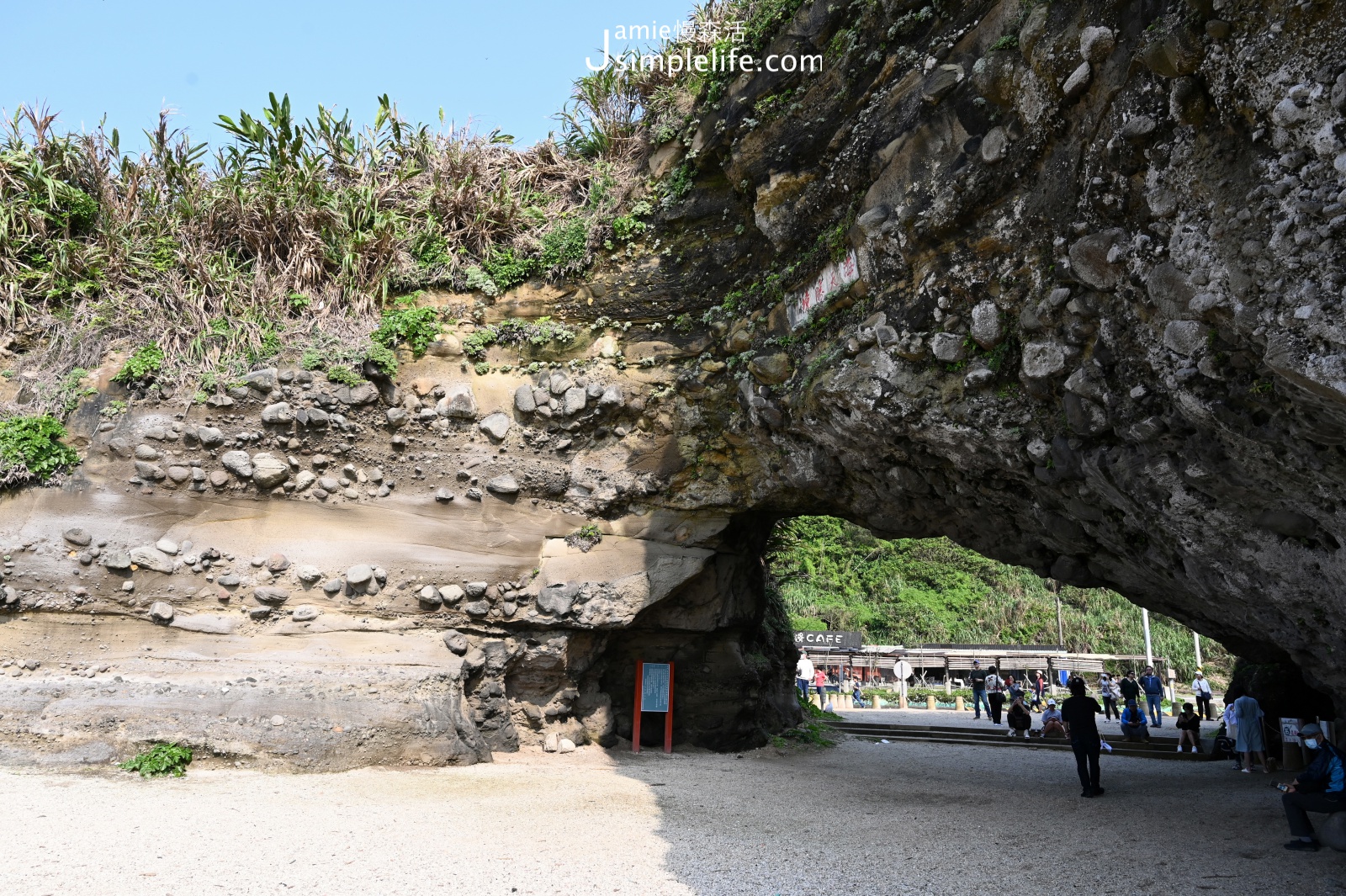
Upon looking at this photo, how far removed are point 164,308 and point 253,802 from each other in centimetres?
681

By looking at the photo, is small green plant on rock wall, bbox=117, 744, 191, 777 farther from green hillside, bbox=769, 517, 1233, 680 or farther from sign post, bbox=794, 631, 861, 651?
green hillside, bbox=769, 517, 1233, 680

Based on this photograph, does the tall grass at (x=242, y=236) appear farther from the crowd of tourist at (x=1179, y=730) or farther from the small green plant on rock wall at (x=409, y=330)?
Result: the crowd of tourist at (x=1179, y=730)

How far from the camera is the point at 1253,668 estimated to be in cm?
1252

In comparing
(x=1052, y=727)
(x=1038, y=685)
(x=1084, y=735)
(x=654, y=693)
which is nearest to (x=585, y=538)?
(x=654, y=693)

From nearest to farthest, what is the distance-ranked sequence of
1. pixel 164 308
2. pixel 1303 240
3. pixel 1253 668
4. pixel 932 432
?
pixel 1303 240
pixel 932 432
pixel 164 308
pixel 1253 668

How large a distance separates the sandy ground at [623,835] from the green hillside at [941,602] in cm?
2179

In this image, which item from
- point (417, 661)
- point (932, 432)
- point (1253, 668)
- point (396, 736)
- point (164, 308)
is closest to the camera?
point (932, 432)

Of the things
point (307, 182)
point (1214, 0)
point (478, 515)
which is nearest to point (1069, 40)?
point (1214, 0)

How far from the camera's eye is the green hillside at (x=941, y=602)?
31.3 meters

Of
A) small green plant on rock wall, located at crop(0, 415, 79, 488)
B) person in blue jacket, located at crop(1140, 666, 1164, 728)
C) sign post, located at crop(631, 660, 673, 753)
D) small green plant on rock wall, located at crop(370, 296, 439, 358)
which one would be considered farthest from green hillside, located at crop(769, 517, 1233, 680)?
small green plant on rock wall, located at crop(0, 415, 79, 488)

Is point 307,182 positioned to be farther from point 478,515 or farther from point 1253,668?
point 1253,668

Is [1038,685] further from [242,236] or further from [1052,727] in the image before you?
[242,236]

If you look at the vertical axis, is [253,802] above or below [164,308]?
below

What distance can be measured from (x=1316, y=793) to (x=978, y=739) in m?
9.72
